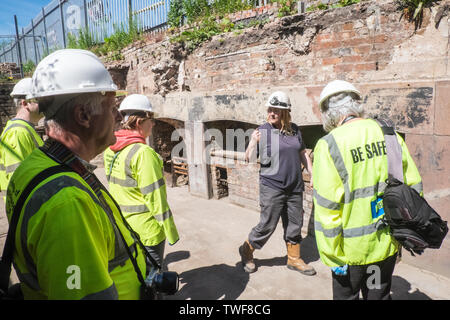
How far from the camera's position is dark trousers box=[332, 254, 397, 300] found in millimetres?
2145

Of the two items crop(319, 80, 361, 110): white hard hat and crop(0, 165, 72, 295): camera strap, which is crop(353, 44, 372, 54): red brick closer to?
crop(319, 80, 361, 110): white hard hat

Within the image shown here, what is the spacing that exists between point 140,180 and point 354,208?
1643mm

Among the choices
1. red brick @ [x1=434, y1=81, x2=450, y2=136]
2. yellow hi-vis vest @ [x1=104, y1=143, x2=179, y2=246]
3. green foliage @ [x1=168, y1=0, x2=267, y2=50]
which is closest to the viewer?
yellow hi-vis vest @ [x1=104, y1=143, x2=179, y2=246]

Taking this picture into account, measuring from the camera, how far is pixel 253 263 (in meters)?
3.77

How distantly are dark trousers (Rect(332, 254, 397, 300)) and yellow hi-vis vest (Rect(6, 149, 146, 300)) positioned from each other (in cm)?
168

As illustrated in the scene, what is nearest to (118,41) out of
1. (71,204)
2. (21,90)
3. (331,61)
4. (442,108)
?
(21,90)

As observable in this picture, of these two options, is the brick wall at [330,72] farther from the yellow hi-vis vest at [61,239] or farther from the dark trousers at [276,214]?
the yellow hi-vis vest at [61,239]

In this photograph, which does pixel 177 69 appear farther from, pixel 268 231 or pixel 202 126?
pixel 268 231

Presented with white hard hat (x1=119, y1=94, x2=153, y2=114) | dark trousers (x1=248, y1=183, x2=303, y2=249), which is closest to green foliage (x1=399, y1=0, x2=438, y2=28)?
dark trousers (x1=248, y1=183, x2=303, y2=249)

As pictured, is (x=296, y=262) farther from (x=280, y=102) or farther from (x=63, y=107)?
(x=63, y=107)

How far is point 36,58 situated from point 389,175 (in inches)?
744

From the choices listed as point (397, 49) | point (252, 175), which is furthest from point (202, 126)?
point (397, 49)

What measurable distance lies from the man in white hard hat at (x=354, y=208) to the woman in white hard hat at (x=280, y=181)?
1362 mm

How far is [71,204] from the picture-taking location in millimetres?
1016
